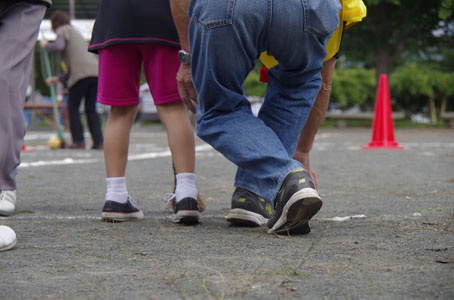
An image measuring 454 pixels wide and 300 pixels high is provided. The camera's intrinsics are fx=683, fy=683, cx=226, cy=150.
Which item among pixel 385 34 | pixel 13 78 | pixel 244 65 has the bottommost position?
pixel 385 34

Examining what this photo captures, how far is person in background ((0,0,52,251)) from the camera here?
331 cm

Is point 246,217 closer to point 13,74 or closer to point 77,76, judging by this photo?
point 13,74

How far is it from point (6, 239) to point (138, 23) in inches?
48.1

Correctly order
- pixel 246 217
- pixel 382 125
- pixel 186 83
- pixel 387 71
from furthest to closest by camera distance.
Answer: pixel 387 71, pixel 382 125, pixel 246 217, pixel 186 83

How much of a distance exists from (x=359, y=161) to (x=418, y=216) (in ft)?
11.7

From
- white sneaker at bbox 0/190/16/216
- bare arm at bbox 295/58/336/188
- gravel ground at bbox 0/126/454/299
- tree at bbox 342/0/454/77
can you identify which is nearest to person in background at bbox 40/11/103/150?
gravel ground at bbox 0/126/454/299

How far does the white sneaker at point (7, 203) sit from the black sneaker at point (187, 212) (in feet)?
2.98

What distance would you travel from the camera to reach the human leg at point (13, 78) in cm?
331

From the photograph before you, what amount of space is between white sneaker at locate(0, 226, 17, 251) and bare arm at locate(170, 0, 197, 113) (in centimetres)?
88

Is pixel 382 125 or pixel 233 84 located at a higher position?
pixel 233 84

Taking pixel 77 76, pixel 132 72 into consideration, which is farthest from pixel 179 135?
pixel 77 76

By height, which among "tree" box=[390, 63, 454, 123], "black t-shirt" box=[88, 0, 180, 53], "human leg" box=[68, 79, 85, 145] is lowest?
"tree" box=[390, 63, 454, 123]

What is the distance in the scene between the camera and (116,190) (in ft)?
10.5

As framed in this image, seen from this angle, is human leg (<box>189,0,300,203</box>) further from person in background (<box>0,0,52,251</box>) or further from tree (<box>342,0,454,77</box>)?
tree (<box>342,0,454,77</box>)
